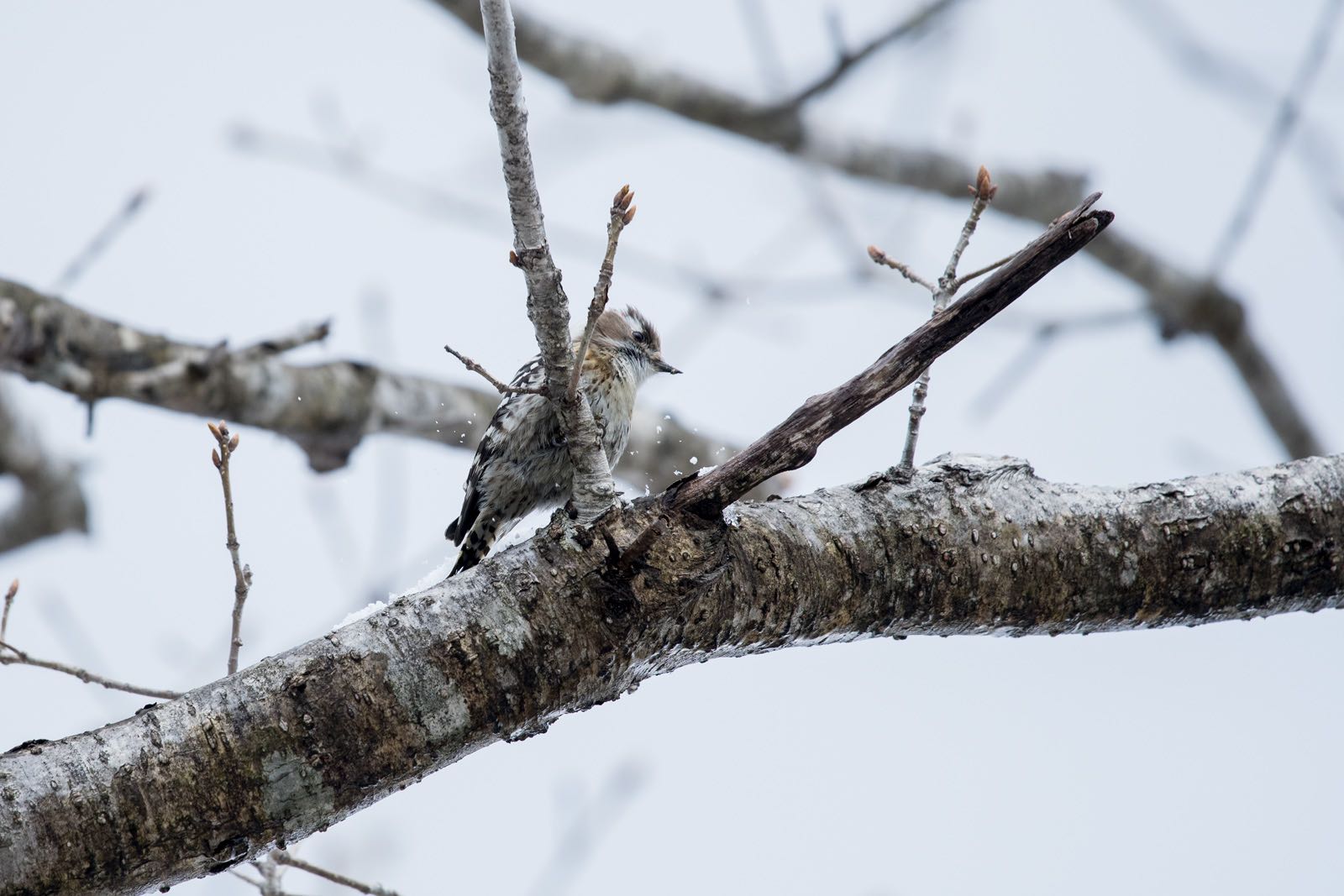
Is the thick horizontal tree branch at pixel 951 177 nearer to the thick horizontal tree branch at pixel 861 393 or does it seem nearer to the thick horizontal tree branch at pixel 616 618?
the thick horizontal tree branch at pixel 616 618

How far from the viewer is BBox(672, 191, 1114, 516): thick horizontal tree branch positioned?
6.95 ft

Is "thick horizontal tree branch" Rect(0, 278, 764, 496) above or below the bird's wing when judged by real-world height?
above

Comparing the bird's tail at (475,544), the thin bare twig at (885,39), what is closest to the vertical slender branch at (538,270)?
the bird's tail at (475,544)

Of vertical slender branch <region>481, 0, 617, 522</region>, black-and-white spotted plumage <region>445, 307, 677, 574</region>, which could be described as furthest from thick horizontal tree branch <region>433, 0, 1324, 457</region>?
vertical slender branch <region>481, 0, 617, 522</region>

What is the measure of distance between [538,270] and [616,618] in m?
0.65

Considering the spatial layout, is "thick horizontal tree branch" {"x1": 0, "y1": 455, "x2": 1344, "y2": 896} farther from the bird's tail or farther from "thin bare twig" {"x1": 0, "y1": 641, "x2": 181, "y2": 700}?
the bird's tail

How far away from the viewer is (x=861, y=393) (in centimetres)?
218

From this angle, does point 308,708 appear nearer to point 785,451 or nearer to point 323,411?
point 785,451

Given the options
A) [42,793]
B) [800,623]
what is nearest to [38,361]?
[42,793]

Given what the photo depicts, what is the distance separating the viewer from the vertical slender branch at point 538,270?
6.21ft

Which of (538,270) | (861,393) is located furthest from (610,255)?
(861,393)

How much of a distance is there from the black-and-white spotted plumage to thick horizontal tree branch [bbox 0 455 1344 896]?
44.6 inches

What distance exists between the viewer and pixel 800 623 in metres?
2.54

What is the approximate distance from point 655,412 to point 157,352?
92.9 inches
